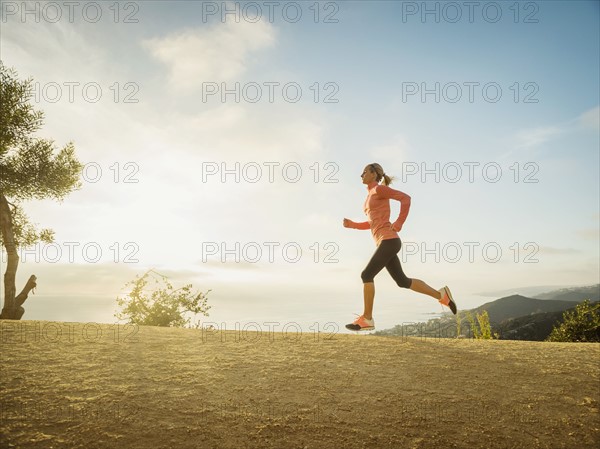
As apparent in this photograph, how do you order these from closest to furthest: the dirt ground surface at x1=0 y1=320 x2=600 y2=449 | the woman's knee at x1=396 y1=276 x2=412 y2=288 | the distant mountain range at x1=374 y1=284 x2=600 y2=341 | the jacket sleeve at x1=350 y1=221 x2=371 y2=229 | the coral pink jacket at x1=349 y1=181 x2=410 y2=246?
the dirt ground surface at x1=0 y1=320 x2=600 y2=449, the coral pink jacket at x1=349 y1=181 x2=410 y2=246, the woman's knee at x1=396 y1=276 x2=412 y2=288, the jacket sleeve at x1=350 y1=221 x2=371 y2=229, the distant mountain range at x1=374 y1=284 x2=600 y2=341

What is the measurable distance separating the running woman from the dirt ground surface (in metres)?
1.18

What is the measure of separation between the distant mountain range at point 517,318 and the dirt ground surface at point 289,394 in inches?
86.3

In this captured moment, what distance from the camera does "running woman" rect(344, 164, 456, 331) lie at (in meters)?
6.55

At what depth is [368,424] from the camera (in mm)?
3262

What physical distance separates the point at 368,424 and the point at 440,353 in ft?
7.76

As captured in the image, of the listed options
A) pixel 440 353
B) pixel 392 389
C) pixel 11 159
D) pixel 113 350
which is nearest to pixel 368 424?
pixel 392 389

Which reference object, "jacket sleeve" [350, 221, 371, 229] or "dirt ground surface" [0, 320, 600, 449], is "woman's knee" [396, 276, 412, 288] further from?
"dirt ground surface" [0, 320, 600, 449]

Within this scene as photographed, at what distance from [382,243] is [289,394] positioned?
367 cm

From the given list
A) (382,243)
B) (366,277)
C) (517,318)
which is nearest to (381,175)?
(382,243)

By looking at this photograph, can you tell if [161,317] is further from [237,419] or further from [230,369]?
[237,419]

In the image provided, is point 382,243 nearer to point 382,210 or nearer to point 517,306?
point 382,210

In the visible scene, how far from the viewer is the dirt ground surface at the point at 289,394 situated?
3031mm

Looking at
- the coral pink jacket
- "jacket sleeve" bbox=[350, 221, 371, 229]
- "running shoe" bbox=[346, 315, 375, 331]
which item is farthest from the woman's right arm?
"running shoe" bbox=[346, 315, 375, 331]

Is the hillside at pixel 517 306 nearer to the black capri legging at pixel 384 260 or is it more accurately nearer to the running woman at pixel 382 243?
the running woman at pixel 382 243
